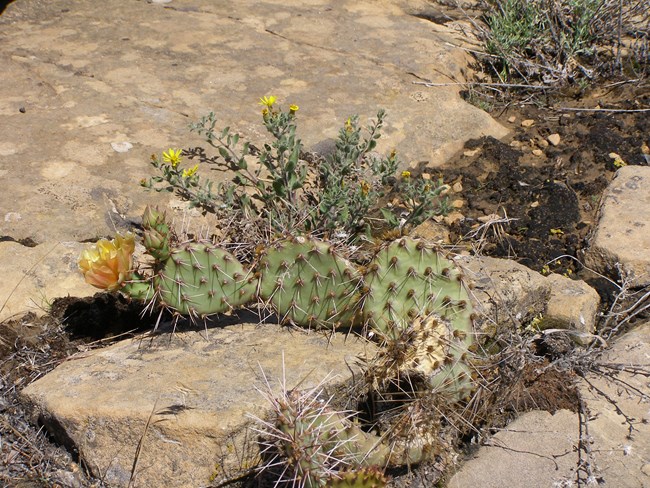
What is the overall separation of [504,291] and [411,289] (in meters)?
0.65

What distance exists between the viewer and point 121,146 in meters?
4.41

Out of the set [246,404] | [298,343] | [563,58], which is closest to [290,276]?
[298,343]

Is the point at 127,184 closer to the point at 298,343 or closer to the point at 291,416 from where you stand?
the point at 298,343

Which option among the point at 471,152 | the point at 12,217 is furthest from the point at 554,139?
the point at 12,217

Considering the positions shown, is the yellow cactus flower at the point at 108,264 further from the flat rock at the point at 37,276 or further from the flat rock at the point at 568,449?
the flat rock at the point at 568,449

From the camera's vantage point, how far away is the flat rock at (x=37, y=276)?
3434 mm

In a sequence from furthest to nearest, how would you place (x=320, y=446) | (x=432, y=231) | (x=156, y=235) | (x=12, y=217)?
1. (x=432, y=231)
2. (x=12, y=217)
3. (x=156, y=235)
4. (x=320, y=446)

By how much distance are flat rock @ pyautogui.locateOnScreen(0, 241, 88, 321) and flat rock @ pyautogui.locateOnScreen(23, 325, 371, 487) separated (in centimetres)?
45

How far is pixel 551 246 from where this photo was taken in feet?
13.3

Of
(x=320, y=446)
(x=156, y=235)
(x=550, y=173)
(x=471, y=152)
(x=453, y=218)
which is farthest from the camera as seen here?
(x=471, y=152)

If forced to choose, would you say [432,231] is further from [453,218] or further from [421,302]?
[421,302]

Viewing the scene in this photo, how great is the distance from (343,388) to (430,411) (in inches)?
13.8

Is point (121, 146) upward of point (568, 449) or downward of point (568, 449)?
upward

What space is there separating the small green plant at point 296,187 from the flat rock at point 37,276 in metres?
0.54
